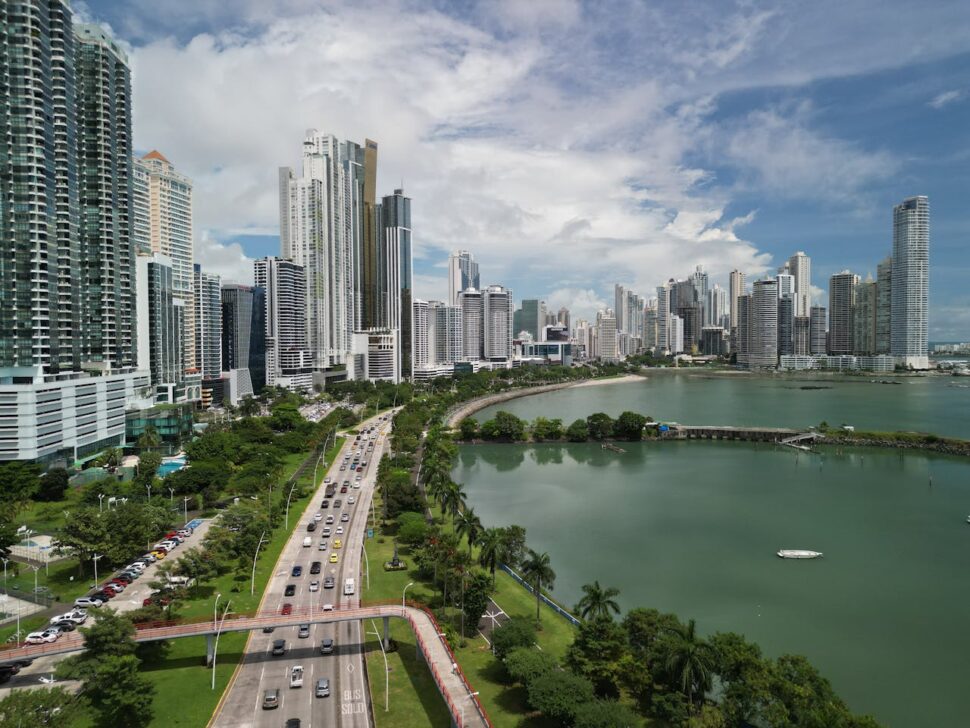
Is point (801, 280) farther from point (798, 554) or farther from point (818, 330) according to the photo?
point (798, 554)

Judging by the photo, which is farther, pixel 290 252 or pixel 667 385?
pixel 667 385

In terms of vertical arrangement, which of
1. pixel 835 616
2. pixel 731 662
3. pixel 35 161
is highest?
pixel 35 161

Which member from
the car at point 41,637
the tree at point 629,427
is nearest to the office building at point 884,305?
the tree at point 629,427

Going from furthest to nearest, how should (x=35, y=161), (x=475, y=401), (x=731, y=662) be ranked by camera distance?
(x=475, y=401), (x=35, y=161), (x=731, y=662)

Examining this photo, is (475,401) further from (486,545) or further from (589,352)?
(589,352)

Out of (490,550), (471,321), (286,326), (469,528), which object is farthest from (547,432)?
(471,321)

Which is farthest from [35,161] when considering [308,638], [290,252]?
[290,252]
